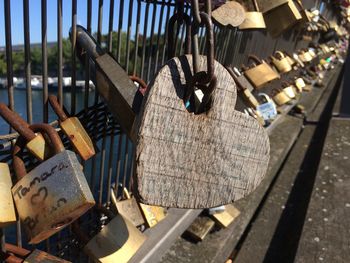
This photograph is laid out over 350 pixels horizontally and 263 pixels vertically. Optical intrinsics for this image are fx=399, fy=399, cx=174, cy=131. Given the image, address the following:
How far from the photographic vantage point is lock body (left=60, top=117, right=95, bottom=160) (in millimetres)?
884

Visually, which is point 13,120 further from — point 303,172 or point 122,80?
point 303,172

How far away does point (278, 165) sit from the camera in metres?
3.07

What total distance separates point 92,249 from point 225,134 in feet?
1.66

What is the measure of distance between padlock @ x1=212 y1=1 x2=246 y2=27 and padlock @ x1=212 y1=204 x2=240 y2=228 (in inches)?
43.9

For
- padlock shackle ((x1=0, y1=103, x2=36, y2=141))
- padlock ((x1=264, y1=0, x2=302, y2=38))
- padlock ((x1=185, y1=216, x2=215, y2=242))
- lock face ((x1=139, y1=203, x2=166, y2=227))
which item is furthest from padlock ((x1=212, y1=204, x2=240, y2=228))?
padlock shackle ((x1=0, y1=103, x2=36, y2=141))

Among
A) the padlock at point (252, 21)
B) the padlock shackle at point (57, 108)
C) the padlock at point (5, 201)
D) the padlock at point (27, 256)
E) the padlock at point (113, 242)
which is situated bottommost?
the padlock at point (113, 242)

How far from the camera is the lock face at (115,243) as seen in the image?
103 cm

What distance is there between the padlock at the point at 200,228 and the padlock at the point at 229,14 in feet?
3.57

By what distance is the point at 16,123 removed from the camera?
830mm

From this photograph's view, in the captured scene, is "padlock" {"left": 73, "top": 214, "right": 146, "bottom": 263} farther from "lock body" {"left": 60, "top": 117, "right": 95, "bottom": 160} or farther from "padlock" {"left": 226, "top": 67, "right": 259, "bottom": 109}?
"padlock" {"left": 226, "top": 67, "right": 259, "bottom": 109}

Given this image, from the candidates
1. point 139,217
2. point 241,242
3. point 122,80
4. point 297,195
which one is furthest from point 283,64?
point 122,80

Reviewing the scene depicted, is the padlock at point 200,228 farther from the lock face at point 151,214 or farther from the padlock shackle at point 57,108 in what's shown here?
the padlock shackle at point 57,108

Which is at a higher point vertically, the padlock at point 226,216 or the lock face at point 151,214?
the lock face at point 151,214

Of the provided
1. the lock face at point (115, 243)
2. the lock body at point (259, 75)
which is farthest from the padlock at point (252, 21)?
the lock face at point (115, 243)
